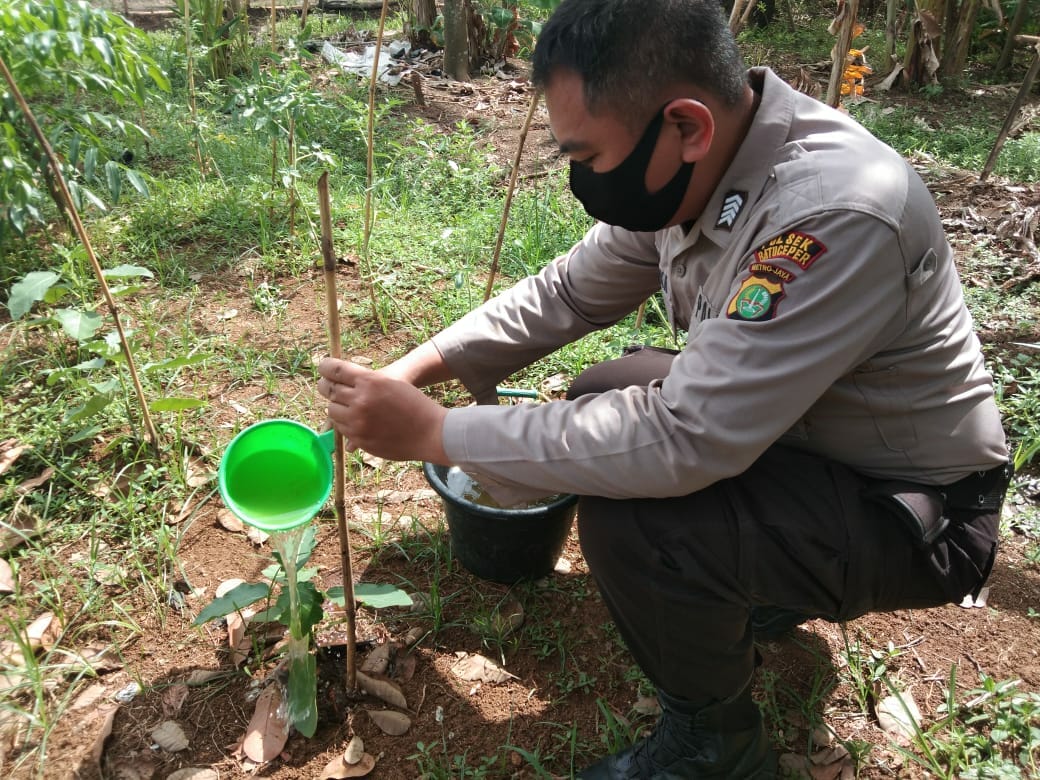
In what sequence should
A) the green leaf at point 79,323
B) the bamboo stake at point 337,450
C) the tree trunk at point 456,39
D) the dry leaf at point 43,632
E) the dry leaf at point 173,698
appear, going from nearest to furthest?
the bamboo stake at point 337,450, the dry leaf at point 173,698, the dry leaf at point 43,632, the green leaf at point 79,323, the tree trunk at point 456,39

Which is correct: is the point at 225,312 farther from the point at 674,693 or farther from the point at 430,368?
the point at 674,693

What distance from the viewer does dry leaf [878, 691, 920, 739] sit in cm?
166

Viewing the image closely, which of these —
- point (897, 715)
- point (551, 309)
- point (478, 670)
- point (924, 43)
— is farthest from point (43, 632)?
point (924, 43)

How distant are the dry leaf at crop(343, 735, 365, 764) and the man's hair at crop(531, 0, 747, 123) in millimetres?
1363

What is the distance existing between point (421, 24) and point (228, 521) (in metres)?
6.53

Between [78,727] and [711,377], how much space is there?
1501mm

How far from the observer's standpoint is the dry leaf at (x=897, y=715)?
1.66 meters

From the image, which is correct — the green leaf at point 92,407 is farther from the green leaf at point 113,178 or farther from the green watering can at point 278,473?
the green watering can at point 278,473

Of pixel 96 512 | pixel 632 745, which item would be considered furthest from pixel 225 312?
pixel 632 745

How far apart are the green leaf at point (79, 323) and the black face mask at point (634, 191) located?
4.68 ft

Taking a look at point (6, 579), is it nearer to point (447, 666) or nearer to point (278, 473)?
point (278, 473)

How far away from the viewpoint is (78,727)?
5.29ft

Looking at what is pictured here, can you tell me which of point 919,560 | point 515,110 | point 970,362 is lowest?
point 515,110

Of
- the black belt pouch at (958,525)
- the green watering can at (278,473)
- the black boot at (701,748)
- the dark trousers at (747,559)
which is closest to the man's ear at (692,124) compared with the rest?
the dark trousers at (747,559)
